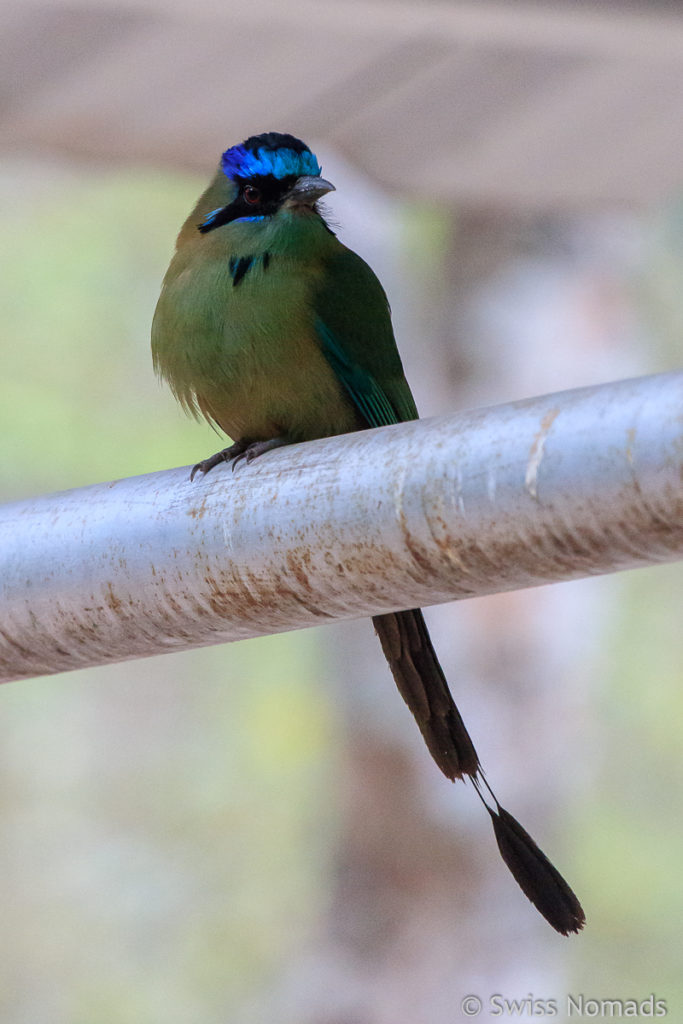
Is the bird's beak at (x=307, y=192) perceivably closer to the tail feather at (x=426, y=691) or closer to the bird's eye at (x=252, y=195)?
the bird's eye at (x=252, y=195)

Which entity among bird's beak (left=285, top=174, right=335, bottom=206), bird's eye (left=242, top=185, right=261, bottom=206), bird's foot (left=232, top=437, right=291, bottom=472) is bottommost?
bird's foot (left=232, top=437, right=291, bottom=472)

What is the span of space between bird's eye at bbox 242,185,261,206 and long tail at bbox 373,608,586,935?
952 mm

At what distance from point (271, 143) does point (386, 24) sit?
1309 millimetres

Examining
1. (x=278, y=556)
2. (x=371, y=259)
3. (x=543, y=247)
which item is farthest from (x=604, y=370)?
(x=278, y=556)

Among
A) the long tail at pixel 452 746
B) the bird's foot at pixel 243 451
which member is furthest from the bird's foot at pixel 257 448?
the long tail at pixel 452 746

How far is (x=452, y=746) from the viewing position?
A: 229cm

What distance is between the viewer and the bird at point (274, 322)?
2744 mm

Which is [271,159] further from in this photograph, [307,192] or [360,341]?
[360,341]

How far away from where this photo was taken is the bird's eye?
2.96 meters

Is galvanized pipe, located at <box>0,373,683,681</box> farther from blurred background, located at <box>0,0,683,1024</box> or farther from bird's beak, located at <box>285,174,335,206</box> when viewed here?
blurred background, located at <box>0,0,683,1024</box>

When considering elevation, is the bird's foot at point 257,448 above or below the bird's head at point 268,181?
below

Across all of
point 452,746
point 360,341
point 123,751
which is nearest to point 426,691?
point 452,746

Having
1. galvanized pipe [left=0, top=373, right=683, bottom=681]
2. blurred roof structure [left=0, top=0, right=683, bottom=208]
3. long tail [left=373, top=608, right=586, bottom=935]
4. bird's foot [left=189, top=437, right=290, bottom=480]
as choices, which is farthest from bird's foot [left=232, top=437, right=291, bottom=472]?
blurred roof structure [left=0, top=0, right=683, bottom=208]

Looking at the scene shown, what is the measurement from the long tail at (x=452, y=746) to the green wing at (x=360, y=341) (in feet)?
1.80
